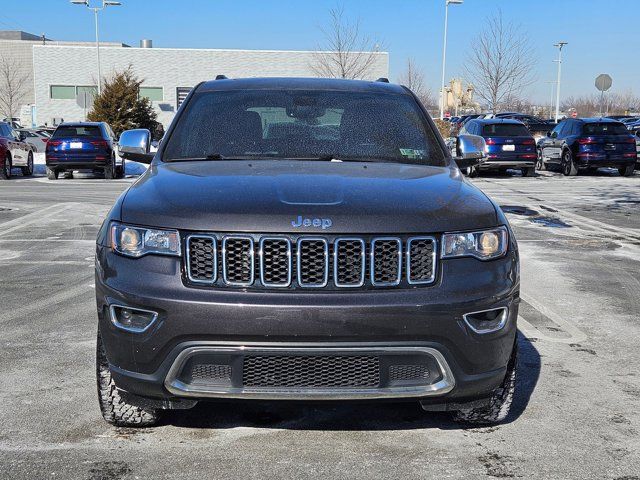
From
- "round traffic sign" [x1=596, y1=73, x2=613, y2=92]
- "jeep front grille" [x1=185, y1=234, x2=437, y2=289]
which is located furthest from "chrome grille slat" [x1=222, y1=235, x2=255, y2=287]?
"round traffic sign" [x1=596, y1=73, x2=613, y2=92]

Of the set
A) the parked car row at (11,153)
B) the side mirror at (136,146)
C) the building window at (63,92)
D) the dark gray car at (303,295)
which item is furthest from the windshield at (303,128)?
the building window at (63,92)

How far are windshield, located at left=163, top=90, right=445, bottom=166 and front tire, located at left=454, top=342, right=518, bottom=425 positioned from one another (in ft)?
4.29

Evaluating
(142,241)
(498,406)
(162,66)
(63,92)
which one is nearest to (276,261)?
(142,241)

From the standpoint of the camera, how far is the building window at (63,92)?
53438mm

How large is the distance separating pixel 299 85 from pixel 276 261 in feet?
7.20

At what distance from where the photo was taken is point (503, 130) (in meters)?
22.4

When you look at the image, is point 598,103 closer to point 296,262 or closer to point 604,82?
point 604,82

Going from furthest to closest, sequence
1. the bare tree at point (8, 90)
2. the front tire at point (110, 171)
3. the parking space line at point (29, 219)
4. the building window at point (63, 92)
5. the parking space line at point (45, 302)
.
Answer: the bare tree at point (8, 90) → the building window at point (63, 92) → the front tire at point (110, 171) → the parking space line at point (29, 219) → the parking space line at point (45, 302)

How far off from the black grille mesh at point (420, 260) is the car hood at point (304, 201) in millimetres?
58

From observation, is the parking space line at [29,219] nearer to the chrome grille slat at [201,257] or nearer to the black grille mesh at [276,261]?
the chrome grille slat at [201,257]

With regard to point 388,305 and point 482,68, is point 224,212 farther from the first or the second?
point 482,68

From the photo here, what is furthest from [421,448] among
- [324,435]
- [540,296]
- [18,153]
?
[18,153]

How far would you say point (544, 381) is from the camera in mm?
4598

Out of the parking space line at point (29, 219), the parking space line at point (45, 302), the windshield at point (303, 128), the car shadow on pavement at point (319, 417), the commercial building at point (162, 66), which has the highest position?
the commercial building at point (162, 66)
